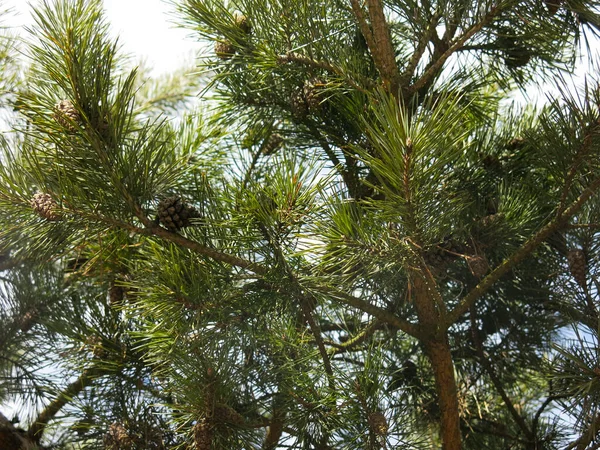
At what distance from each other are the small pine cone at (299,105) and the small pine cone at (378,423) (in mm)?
444

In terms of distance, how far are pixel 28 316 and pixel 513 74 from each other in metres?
0.88

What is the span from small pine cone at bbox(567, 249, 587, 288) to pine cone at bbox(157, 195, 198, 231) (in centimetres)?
49

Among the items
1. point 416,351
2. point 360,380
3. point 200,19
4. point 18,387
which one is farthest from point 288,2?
point 18,387

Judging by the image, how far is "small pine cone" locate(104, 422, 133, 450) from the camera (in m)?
1.04

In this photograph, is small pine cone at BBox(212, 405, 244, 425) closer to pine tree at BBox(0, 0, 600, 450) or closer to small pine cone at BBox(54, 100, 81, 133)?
pine tree at BBox(0, 0, 600, 450)

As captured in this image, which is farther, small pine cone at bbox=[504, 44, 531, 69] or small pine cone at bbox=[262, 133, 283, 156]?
small pine cone at bbox=[262, 133, 283, 156]

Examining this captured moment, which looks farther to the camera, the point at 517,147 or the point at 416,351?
the point at 416,351

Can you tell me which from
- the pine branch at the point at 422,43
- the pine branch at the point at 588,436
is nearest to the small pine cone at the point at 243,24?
the pine branch at the point at 422,43

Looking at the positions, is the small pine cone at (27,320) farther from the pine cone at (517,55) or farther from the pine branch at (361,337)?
the pine cone at (517,55)

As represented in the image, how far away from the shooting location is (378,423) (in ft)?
2.99

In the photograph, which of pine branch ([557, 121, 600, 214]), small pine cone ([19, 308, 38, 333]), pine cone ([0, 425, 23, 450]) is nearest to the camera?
pine branch ([557, 121, 600, 214])

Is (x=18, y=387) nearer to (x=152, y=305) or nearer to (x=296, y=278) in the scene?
(x=152, y=305)

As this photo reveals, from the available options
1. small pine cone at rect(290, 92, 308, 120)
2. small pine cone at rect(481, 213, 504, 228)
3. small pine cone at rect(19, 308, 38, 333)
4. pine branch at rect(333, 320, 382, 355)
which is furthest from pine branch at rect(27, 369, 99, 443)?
small pine cone at rect(481, 213, 504, 228)

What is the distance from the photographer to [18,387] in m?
1.27
